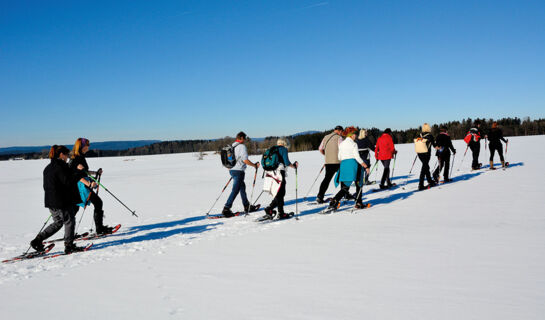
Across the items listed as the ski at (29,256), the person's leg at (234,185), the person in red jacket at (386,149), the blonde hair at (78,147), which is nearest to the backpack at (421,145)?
the person in red jacket at (386,149)

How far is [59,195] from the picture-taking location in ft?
18.2

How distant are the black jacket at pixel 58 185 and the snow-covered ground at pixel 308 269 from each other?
0.91 metres

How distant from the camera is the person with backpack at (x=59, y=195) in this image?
5.53 metres

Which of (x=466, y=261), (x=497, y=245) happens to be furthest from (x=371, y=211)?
(x=466, y=261)

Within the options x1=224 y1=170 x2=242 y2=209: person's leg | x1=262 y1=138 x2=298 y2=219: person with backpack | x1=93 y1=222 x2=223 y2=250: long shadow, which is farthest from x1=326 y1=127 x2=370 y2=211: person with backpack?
x1=93 y1=222 x2=223 y2=250: long shadow

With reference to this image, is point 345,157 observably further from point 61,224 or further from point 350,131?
point 61,224

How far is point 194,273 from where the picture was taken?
168 inches

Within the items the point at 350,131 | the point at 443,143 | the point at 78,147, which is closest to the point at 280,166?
the point at 350,131

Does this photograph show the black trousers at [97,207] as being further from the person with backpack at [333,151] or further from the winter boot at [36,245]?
the person with backpack at [333,151]

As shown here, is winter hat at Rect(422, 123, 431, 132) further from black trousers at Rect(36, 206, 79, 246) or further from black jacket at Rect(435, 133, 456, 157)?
black trousers at Rect(36, 206, 79, 246)

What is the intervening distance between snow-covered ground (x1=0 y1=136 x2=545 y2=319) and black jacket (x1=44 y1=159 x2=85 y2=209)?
0.91m

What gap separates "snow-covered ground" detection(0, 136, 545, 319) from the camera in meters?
3.17

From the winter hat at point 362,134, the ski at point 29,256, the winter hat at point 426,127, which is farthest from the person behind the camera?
the winter hat at point 362,134

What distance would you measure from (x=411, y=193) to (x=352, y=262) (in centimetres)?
663
